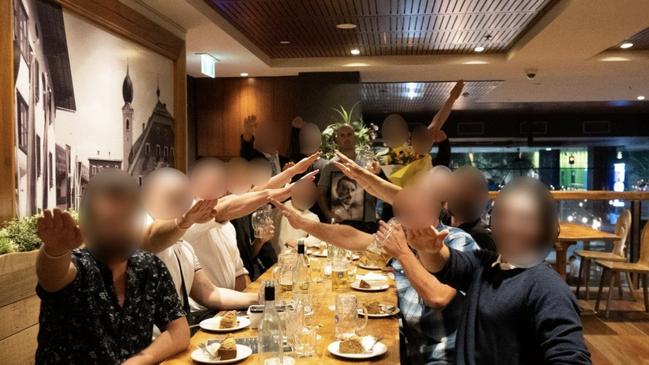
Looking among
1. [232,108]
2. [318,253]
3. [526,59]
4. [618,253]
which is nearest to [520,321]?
[318,253]

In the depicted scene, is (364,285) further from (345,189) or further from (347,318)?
(345,189)

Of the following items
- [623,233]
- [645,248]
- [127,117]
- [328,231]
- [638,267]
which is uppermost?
[127,117]

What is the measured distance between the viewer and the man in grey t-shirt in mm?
4531

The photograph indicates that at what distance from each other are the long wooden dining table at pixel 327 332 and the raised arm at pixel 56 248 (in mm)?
483

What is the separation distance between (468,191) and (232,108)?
243 inches

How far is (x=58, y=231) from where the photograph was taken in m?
→ 1.32

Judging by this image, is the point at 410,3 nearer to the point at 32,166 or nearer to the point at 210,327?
the point at 32,166

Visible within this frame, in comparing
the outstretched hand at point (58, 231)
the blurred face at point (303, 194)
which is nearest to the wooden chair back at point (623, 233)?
the blurred face at point (303, 194)

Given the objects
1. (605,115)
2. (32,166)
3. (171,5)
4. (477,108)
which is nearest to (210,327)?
(32,166)

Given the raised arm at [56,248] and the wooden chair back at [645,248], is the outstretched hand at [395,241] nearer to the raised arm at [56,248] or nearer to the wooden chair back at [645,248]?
the raised arm at [56,248]

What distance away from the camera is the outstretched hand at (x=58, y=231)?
129 centimetres

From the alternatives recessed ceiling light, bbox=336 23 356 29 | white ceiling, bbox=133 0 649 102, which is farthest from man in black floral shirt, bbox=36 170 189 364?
recessed ceiling light, bbox=336 23 356 29

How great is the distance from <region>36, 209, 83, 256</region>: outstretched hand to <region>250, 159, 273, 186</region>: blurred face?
1848mm

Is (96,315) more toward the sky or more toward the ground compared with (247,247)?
more toward the sky
